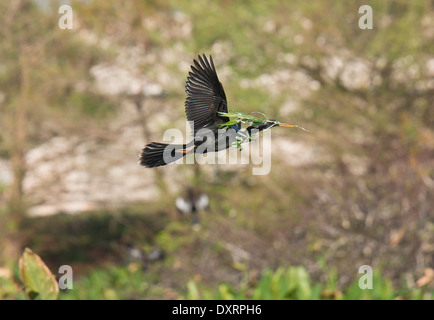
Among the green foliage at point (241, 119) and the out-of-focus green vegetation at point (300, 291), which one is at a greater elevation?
the green foliage at point (241, 119)

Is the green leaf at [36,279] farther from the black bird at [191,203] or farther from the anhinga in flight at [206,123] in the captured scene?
the black bird at [191,203]

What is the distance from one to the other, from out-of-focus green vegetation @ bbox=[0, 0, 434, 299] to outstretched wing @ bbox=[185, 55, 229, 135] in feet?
10.3

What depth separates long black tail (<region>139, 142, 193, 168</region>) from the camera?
4.86 feet

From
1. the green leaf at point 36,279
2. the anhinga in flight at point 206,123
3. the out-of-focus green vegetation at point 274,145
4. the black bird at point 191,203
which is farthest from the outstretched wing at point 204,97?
the black bird at point 191,203

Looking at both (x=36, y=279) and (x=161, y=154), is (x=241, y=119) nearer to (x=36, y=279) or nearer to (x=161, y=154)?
(x=161, y=154)

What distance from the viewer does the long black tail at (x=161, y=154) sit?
58.3 inches

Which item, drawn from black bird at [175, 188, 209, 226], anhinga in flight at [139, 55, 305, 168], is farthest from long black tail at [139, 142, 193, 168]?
black bird at [175, 188, 209, 226]

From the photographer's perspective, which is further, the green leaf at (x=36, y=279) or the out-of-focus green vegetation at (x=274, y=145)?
the out-of-focus green vegetation at (x=274, y=145)

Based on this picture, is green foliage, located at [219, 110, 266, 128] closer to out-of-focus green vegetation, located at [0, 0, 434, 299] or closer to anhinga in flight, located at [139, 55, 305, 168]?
anhinga in flight, located at [139, 55, 305, 168]

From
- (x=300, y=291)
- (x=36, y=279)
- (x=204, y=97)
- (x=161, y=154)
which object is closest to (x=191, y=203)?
(x=300, y=291)

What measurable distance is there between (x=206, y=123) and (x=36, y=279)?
7.65 ft

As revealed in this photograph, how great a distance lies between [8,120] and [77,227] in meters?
2.92

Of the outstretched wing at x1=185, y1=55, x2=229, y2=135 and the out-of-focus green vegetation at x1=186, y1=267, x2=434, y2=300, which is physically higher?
the outstretched wing at x1=185, y1=55, x2=229, y2=135

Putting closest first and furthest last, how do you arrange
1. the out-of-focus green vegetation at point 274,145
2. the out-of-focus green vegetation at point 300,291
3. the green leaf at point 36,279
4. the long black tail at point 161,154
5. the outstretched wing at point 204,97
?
the long black tail at point 161,154, the outstretched wing at point 204,97, the green leaf at point 36,279, the out-of-focus green vegetation at point 300,291, the out-of-focus green vegetation at point 274,145
